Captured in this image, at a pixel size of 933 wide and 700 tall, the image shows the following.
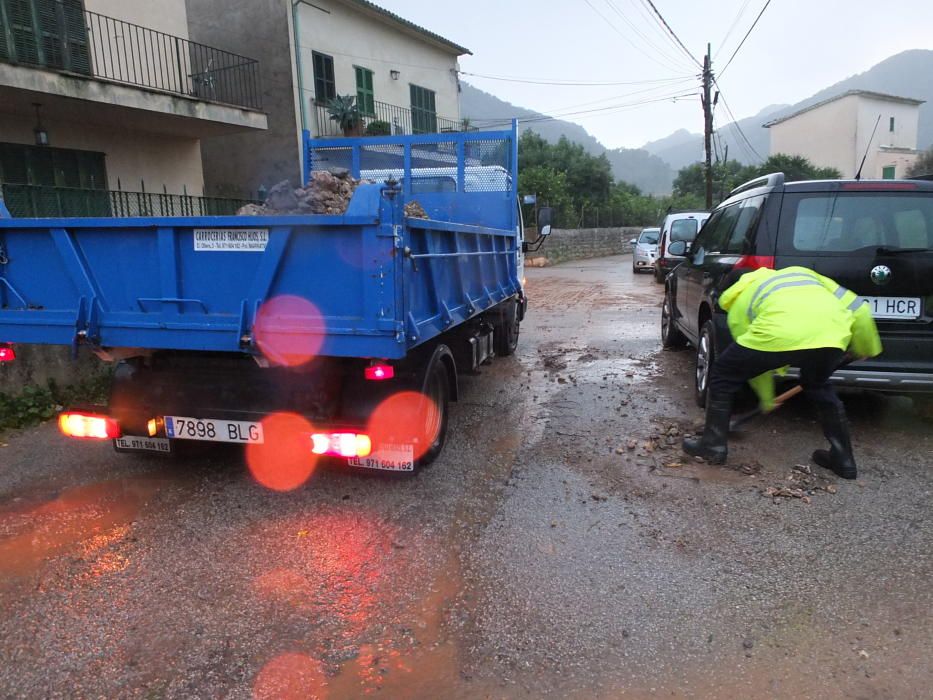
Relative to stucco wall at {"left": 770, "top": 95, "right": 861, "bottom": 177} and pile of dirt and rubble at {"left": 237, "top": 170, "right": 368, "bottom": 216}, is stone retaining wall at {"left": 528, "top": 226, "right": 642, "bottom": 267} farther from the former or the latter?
pile of dirt and rubble at {"left": 237, "top": 170, "right": 368, "bottom": 216}

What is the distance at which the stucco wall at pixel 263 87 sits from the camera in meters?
16.4

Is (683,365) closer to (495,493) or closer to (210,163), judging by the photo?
(495,493)

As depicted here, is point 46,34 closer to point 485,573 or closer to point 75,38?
point 75,38

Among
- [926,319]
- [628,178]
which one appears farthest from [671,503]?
[628,178]

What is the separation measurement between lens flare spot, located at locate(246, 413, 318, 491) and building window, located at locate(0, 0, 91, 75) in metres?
7.76

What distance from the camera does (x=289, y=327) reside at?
11.0 feet

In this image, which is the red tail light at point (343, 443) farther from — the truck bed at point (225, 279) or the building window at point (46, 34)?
the building window at point (46, 34)

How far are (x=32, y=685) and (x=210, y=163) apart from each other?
56.8 feet

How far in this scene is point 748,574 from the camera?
3057 millimetres

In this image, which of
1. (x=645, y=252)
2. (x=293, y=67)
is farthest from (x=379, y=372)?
(x=645, y=252)

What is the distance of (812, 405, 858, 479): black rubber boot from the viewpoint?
4.15m

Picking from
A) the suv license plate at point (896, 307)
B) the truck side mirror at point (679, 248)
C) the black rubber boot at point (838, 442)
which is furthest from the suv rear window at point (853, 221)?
the truck side mirror at point (679, 248)

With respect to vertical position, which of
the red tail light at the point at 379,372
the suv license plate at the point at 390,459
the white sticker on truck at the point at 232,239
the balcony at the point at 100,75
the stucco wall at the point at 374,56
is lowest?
the suv license plate at the point at 390,459

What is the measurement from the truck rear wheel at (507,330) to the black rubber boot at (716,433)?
3.07m
